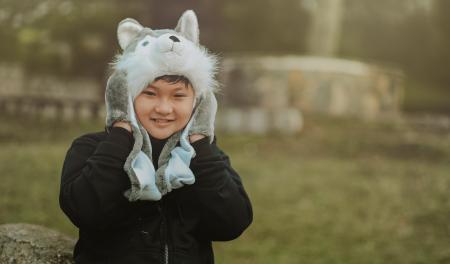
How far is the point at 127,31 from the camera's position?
2348mm

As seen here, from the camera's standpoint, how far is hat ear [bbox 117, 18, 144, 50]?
2340 mm

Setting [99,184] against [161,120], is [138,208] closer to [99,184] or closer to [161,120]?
[99,184]

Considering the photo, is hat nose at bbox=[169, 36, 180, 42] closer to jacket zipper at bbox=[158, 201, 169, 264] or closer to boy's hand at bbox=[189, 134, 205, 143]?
boy's hand at bbox=[189, 134, 205, 143]

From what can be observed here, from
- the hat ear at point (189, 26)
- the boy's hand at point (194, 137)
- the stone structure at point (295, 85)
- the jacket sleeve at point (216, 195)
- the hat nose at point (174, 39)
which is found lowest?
the stone structure at point (295, 85)

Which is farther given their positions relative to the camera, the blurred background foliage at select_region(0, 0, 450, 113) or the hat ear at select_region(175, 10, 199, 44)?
the blurred background foliage at select_region(0, 0, 450, 113)

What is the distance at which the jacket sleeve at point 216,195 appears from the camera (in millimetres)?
2164

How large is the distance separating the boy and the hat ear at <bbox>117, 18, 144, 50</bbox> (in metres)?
0.09

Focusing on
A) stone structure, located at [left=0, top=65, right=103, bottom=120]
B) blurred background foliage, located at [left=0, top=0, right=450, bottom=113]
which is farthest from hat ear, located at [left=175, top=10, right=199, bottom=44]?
stone structure, located at [left=0, top=65, right=103, bottom=120]

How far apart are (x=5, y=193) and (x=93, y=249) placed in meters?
4.06

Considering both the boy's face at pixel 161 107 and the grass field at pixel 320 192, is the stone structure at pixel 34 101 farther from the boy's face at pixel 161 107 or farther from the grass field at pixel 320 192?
the boy's face at pixel 161 107

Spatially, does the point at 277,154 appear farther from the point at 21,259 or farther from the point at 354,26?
the point at 354,26

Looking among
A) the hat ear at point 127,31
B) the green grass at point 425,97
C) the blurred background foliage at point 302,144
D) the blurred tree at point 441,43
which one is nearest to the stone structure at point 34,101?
the blurred background foliage at point 302,144

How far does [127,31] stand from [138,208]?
673 mm

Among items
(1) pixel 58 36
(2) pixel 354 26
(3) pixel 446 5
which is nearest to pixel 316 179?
(1) pixel 58 36
